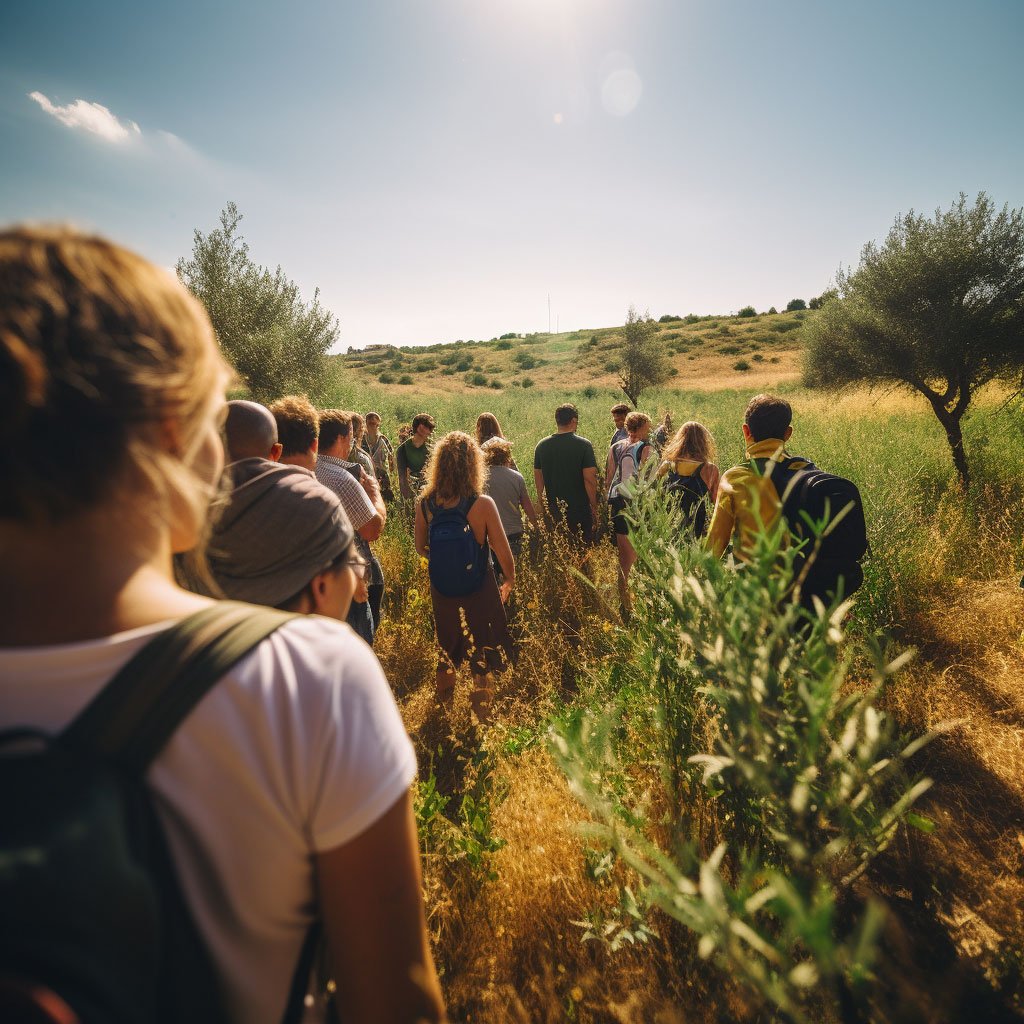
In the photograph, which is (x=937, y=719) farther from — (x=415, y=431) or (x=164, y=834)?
→ (x=415, y=431)

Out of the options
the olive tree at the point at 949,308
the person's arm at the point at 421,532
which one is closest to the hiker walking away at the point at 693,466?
the person's arm at the point at 421,532

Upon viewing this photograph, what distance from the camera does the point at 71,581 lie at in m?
0.63

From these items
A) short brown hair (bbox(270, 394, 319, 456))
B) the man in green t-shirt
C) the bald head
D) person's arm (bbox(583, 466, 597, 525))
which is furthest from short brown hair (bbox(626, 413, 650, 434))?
the bald head

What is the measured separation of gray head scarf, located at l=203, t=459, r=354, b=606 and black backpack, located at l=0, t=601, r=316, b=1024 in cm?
144

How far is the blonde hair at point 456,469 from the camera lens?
11.6ft

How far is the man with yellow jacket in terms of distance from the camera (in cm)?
274

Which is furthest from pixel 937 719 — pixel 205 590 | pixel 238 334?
pixel 238 334

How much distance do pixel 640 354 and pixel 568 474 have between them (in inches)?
692

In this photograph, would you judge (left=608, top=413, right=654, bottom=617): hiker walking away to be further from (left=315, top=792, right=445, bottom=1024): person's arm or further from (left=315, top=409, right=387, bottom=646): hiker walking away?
(left=315, top=792, right=445, bottom=1024): person's arm

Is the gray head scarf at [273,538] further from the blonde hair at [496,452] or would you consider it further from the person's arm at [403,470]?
the person's arm at [403,470]

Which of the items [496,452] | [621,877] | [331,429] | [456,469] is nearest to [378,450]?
[496,452]

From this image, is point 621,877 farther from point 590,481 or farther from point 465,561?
point 590,481

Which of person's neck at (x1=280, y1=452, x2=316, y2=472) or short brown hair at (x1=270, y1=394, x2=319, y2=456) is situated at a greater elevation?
short brown hair at (x1=270, y1=394, x2=319, y2=456)

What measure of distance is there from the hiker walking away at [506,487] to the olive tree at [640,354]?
678 inches
